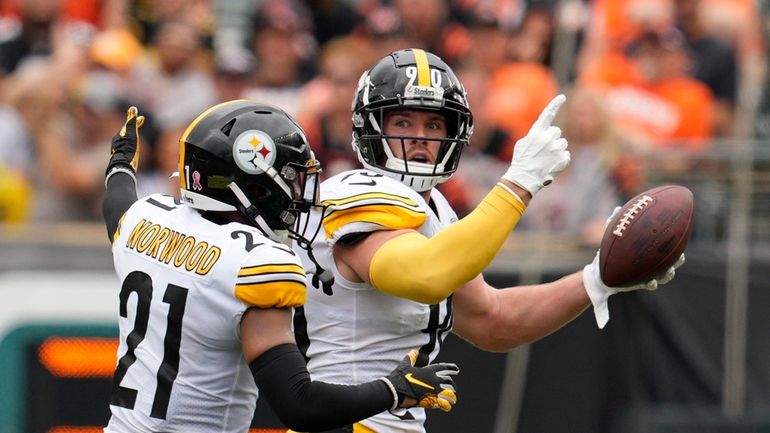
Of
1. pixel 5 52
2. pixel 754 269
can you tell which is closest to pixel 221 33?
pixel 5 52

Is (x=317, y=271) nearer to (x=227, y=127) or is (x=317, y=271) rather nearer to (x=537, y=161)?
(x=227, y=127)

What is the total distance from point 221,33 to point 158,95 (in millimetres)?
957

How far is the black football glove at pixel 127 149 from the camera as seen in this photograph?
16.5 feet

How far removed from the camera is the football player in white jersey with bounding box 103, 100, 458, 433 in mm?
3902

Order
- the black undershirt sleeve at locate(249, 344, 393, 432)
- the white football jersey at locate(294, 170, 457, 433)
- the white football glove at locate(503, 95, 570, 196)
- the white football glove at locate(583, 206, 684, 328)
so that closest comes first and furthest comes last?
the black undershirt sleeve at locate(249, 344, 393, 432) → the white football glove at locate(503, 95, 570, 196) → the white football jersey at locate(294, 170, 457, 433) → the white football glove at locate(583, 206, 684, 328)

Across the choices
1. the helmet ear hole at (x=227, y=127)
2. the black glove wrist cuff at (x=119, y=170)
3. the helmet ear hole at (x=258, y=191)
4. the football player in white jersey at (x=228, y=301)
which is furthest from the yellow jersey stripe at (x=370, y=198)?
the black glove wrist cuff at (x=119, y=170)

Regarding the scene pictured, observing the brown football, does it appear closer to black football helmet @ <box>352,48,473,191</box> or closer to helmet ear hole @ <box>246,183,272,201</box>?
black football helmet @ <box>352,48,473,191</box>

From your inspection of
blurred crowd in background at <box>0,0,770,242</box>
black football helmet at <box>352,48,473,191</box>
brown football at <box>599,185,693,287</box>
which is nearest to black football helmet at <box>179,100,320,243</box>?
black football helmet at <box>352,48,473,191</box>

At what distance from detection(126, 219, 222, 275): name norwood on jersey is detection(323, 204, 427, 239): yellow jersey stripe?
1.64 ft

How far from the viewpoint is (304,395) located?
3.86m

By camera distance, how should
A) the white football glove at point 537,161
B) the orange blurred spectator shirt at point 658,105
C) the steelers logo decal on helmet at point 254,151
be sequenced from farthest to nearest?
1. the orange blurred spectator shirt at point 658,105
2. the white football glove at point 537,161
3. the steelers logo decal on helmet at point 254,151

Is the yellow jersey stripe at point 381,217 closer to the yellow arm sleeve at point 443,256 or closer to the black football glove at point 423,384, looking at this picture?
the yellow arm sleeve at point 443,256

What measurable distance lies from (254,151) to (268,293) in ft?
1.52

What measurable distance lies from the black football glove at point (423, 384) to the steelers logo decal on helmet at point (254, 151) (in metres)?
0.69
